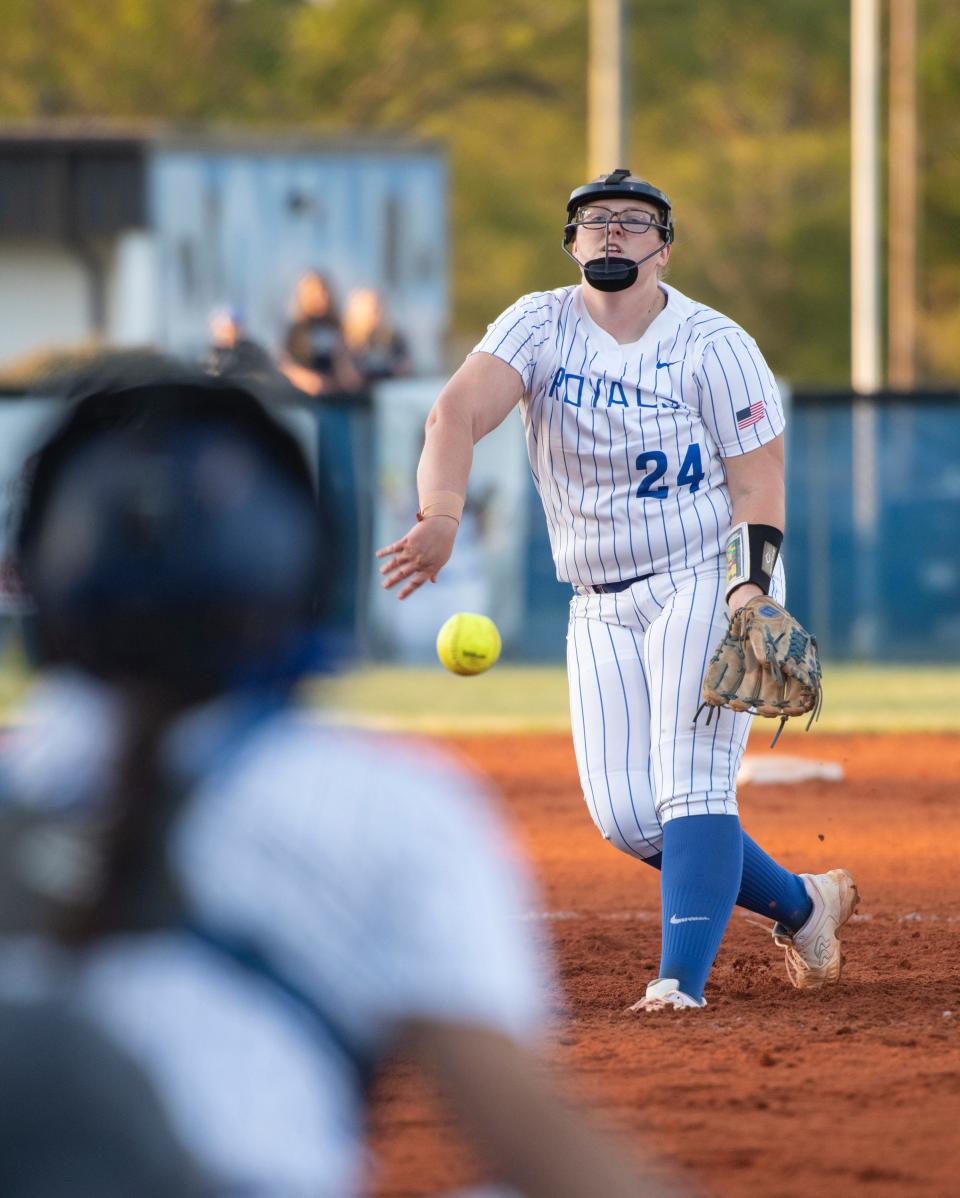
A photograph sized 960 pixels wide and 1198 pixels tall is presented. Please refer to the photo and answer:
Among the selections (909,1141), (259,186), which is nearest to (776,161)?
(259,186)

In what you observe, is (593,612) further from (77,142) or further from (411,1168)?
(77,142)

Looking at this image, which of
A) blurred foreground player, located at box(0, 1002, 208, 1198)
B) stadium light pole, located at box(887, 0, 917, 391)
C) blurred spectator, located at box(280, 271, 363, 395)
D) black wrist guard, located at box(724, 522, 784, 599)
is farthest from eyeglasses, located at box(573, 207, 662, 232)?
stadium light pole, located at box(887, 0, 917, 391)

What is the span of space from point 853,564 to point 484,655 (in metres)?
8.55

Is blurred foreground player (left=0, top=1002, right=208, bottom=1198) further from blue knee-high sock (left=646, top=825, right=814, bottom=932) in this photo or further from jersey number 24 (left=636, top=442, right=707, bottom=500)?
blue knee-high sock (left=646, top=825, right=814, bottom=932)

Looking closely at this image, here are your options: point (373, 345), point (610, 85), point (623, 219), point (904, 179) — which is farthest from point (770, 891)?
point (904, 179)

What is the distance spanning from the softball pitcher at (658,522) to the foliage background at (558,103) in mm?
31889

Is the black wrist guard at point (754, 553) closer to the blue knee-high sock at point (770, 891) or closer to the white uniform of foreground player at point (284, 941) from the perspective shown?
the blue knee-high sock at point (770, 891)

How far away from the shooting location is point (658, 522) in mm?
4316

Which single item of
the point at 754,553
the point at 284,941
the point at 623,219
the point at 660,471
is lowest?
the point at 284,941

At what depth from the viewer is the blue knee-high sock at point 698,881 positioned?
423 centimetres

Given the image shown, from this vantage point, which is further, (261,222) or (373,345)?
(261,222)

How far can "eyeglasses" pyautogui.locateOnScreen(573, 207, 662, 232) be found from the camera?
4.33 metres

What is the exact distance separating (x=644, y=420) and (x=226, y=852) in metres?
2.89

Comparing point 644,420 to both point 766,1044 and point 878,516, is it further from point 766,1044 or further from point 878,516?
point 878,516
